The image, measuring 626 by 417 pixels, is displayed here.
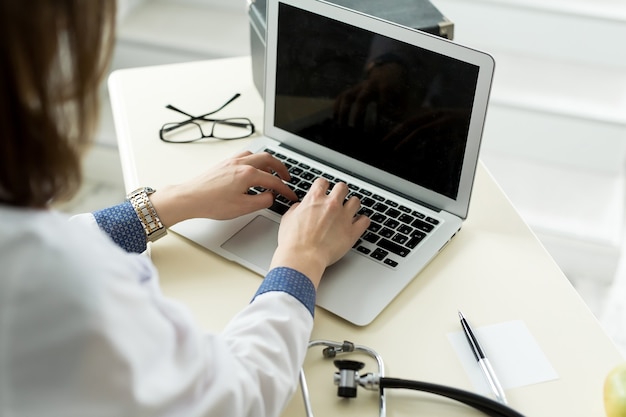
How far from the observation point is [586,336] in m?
0.94

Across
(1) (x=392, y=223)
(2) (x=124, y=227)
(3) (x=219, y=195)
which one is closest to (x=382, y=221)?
(1) (x=392, y=223)

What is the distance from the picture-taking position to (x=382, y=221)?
1092 mm

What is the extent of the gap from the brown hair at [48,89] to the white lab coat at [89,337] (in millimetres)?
32

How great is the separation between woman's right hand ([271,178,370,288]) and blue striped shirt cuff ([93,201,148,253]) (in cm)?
20

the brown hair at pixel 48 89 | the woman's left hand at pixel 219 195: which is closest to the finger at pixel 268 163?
the woman's left hand at pixel 219 195

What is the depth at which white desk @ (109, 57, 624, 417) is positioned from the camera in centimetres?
86

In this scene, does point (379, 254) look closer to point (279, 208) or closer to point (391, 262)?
point (391, 262)

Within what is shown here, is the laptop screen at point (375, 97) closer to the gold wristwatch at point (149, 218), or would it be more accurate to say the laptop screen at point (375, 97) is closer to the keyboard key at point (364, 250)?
the keyboard key at point (364, 250)

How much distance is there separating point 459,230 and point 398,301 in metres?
0.20

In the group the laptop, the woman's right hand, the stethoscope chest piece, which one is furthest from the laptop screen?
the stethoscope chest piece

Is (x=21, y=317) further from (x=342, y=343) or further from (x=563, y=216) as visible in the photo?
(x=563, y=216)

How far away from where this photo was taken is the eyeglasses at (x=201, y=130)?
1307 millimetres

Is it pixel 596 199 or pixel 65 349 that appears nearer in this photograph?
pixel 65 349

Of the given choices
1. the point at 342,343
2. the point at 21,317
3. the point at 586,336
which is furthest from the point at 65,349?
the point at 586,336
